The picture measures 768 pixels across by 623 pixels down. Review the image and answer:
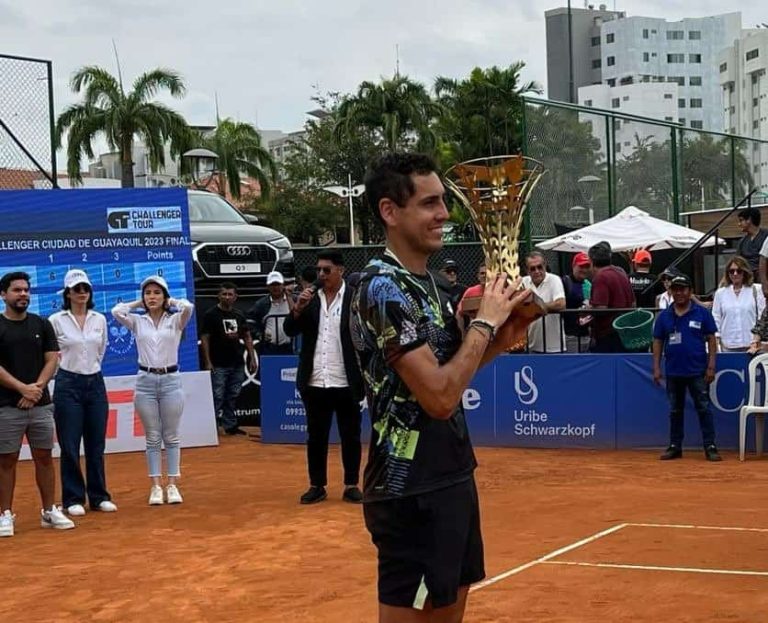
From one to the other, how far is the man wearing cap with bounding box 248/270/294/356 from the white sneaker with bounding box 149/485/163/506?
577 centimetres

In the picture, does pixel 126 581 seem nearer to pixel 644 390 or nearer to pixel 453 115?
pixel 644 390

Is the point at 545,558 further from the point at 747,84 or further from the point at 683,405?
the point at 747,84

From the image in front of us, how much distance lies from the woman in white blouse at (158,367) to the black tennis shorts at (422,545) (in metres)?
7.15

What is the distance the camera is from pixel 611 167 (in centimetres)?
2117

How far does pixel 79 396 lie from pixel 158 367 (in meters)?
0.71

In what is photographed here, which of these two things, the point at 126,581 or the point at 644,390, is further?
the point at 644,390

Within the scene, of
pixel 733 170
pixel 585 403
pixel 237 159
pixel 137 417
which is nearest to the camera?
pixel 585 403

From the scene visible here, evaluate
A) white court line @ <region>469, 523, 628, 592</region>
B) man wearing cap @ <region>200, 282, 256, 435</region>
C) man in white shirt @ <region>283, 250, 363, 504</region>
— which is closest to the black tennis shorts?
white court line @ <region>469, 523, 628, 592</region>

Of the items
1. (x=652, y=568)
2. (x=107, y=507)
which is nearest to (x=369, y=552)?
(x=652, y=568)

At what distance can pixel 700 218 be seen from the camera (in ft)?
75.9

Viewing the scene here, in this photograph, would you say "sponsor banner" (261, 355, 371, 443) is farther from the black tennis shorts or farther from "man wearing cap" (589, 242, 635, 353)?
the black tennis shorts

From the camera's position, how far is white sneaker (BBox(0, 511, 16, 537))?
30.4 ft

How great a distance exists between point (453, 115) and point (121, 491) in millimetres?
42534

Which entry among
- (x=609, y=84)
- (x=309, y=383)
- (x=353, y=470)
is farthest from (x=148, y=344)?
(x=609, y=84)
